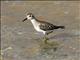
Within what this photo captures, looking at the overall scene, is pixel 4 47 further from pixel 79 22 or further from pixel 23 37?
pixel 79 22

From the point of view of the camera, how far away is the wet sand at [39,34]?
4.88 meters

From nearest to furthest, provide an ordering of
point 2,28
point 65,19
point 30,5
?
1. point 2,28
2. point 65,19
3. point 30,5

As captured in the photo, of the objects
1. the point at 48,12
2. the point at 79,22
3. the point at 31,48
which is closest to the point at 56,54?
the point at 31,48

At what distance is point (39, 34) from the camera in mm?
5547

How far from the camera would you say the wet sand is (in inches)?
192

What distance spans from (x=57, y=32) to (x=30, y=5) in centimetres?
152

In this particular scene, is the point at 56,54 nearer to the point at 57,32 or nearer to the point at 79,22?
the point at 57,32

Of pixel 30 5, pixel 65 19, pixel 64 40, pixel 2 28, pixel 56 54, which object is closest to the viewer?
pixel 56 54

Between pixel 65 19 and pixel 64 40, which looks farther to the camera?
pixel 65 19

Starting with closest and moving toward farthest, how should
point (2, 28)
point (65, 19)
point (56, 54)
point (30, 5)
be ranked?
point (56, 54), point (2, 28), point (65, 19), point (30, 5)

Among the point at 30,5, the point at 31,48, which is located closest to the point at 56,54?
the point at 31,48

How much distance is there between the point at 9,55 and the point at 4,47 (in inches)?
11.4

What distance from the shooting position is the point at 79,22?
595 cm

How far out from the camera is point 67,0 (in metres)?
7.39
